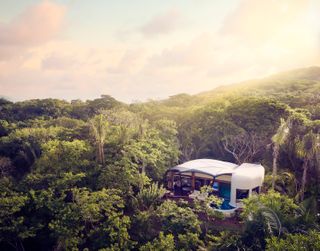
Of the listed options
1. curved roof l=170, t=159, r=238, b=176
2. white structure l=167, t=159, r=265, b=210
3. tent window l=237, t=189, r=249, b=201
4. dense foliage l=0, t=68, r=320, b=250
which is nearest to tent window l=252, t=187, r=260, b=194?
white structure l=167, t=159, r=265, b=210

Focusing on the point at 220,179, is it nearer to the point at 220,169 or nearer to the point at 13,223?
the point at 220,169

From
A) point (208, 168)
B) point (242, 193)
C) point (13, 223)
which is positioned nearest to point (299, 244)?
point (242, 193)

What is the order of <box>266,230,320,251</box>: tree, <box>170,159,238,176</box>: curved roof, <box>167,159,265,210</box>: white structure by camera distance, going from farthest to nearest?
<box>170,159,238,176</box>: curved roof, <box>167,159,265,210</box>: white structure, <box>266,230,320,251</box>: tree

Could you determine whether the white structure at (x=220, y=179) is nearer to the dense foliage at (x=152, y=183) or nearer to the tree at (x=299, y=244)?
the dense foliage at (x=152, y=183)

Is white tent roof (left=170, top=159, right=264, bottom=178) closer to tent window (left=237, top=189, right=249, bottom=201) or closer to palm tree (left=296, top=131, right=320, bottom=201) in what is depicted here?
tent window (left=237, top=189, right=249, bottom=201)

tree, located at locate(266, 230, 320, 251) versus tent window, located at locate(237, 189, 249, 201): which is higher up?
tree, located at locate(266, 230, 320, 251)

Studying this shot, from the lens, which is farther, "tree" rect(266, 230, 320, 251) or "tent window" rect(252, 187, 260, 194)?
"tent window" rect(252, 187, 260, 194)

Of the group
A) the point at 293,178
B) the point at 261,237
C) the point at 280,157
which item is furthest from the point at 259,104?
the point at 261,237
